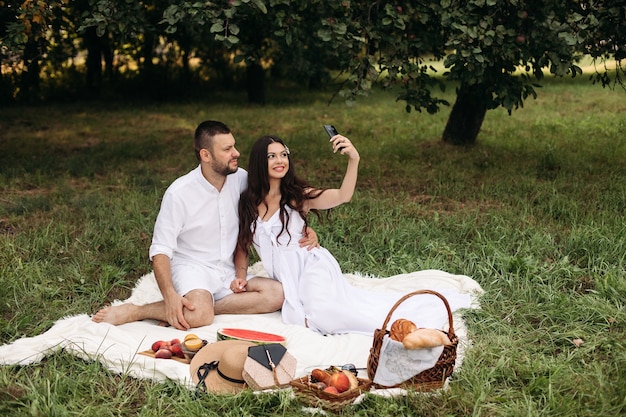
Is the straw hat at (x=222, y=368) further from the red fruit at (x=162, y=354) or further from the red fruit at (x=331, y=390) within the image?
the red fruit at (x=331, y=390)

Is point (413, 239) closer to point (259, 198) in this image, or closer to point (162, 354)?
point (259, 198)

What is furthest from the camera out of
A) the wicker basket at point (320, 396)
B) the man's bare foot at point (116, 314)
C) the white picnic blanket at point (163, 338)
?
the man's bare foot at point (116, 314)

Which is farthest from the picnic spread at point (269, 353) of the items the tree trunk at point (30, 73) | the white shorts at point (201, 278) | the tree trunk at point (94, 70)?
the tree trunk at point (94, 70)

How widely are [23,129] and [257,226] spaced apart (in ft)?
28.5

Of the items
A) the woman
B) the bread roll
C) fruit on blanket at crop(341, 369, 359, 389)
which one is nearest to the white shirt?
the woman

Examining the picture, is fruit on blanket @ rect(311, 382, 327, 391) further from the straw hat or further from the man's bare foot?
the man's bare foot

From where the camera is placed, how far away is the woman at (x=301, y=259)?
4.38 meters

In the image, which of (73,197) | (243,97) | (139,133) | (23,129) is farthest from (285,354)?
(243,97)

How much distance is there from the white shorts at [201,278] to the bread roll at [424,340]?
5.56 ft

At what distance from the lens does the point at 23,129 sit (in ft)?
38.8

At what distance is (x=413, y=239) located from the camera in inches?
228

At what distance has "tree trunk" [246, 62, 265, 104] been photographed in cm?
1542

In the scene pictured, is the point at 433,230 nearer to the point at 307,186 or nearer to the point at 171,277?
the point at 307,186

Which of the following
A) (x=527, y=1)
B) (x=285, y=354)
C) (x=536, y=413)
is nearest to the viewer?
(x=536, y=413)
